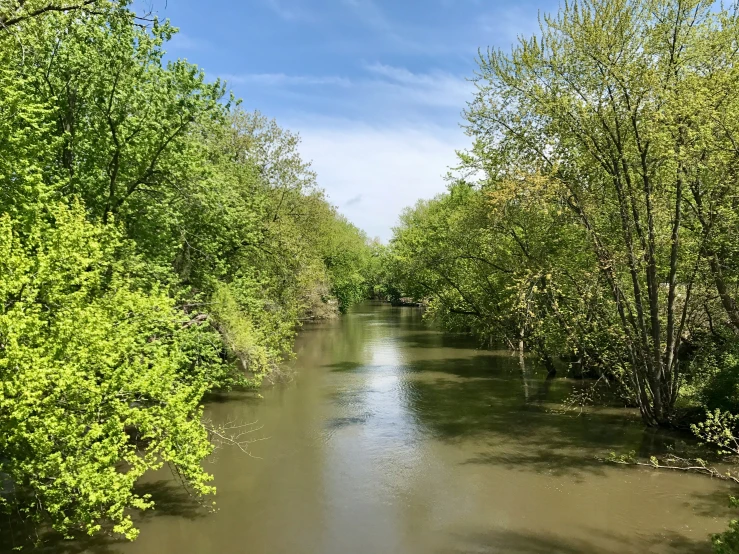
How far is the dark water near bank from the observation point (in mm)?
9180

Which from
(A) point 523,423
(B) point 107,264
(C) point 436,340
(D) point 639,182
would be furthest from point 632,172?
(C) point 436,340

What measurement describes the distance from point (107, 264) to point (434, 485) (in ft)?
27.7

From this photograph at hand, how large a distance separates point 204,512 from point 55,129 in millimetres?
9701

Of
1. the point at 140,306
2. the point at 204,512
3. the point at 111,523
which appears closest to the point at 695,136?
the point at 140,306

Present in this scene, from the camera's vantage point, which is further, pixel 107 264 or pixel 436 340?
pixel 436 340

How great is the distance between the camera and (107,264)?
9461mm

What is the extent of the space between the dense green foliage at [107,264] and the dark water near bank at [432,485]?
137 centimetres

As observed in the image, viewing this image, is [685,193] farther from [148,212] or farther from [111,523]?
[111,523]

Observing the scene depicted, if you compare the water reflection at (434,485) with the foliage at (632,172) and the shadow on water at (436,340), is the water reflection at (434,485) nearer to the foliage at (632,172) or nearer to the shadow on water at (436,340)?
the foliage at (632,172)

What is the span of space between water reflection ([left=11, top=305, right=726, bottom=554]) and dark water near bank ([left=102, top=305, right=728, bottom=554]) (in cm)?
4

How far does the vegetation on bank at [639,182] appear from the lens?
11.7 m

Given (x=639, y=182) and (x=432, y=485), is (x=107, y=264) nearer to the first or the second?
(x=432, y=485)

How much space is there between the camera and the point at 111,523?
9.41 metres

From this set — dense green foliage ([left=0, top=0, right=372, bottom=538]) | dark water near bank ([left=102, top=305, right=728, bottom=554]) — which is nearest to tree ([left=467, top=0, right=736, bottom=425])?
dark water near bank ([left=102, top=305, right=728, bottom=554])
